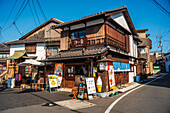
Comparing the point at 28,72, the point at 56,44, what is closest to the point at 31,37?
the point at 56,44

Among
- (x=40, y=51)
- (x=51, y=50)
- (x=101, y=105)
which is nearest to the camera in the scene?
(x=101, y=105)

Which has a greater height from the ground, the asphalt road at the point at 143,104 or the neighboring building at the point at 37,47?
the neighboring building at the point at 37,47

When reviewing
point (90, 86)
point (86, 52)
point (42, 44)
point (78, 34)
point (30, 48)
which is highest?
point (78, 34)

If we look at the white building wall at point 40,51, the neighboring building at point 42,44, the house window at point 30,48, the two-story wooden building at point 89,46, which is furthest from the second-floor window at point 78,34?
the house window at point 30,48

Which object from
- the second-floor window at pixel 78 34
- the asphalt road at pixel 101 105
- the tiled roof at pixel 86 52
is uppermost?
the second-floor window at pixel 78 34

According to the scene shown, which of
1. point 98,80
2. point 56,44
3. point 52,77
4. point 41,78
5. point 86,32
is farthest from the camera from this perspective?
point 56,44

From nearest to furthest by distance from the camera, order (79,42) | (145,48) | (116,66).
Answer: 1. (116,66)
2. (79,42)
3. (145,48)

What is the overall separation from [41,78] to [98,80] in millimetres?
8414

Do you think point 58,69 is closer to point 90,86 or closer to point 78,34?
point 78,34

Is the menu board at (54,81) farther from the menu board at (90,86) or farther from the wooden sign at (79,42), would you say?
the menu board at (90,86)

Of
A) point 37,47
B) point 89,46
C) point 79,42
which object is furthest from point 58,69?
point 37,47

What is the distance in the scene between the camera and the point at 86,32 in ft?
44.5

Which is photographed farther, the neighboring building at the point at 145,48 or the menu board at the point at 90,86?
the neighboring building at the point at 145,48

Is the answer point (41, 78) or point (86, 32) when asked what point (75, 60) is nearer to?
point (86, 32)
